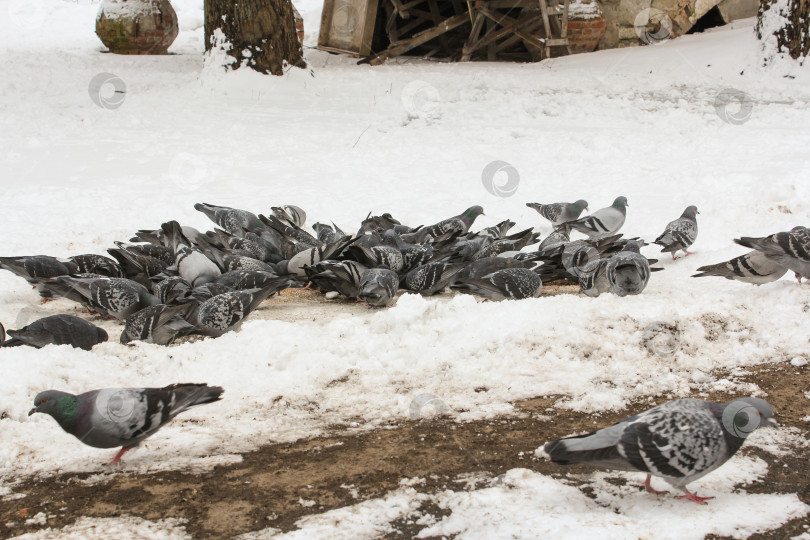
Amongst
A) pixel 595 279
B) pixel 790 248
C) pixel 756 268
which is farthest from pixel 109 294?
pixel 790 248

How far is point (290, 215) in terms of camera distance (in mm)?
7953

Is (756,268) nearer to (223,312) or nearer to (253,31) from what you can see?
(223,312)

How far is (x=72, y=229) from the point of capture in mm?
7316

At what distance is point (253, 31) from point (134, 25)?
4.96 metres

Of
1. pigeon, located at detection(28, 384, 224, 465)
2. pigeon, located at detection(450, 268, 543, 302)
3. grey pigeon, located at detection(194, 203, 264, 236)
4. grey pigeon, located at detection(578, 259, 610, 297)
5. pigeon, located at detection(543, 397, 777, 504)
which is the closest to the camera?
pigeon, located at detection(543, 397, 777, 504)

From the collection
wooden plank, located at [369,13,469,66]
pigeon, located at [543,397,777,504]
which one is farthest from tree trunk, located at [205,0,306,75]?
pigeon, located at [543,397,777,504]

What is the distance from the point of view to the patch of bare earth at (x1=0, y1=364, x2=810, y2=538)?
2697 millimetres

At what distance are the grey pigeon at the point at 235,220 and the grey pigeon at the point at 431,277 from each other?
217cm

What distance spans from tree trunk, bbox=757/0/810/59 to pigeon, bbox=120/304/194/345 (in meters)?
11.0

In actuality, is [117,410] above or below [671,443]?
below

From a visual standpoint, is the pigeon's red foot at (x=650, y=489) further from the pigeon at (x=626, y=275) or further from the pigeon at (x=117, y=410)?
the pigeon at (x=626, y=275)

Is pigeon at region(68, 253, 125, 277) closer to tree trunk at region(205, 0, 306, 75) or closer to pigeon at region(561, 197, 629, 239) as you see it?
pigeon at region(561, 197, 629, 239)

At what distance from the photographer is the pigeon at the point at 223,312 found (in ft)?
16.1

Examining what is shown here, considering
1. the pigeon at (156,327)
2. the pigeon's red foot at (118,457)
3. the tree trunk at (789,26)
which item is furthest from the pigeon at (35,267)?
the tree trunk at (789,26)
